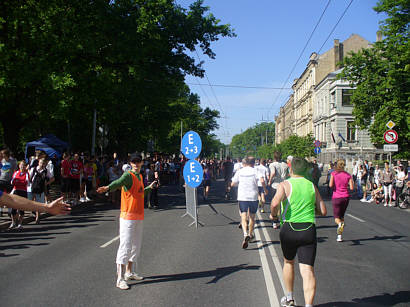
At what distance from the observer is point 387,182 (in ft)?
62.6

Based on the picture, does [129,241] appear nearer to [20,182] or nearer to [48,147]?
[20,182]

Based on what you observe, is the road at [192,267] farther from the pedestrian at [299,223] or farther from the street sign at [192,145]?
the street sign at [192,145]

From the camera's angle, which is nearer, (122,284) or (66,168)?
(122,284)

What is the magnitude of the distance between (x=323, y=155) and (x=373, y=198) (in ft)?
127

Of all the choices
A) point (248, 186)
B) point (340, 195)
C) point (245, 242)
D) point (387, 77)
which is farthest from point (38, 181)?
point (387, 77)

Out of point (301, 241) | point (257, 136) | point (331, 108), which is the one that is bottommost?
point (301, 241)

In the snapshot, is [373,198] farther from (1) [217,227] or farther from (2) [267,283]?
(2) [267,283]

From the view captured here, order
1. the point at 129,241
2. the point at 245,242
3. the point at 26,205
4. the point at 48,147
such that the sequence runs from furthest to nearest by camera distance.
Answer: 1. the point at 48,147
2. the point at 245,242
3. the point at 129,241
4. the point at 26,205

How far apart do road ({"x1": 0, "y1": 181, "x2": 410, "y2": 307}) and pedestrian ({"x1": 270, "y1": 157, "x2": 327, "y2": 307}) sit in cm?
63

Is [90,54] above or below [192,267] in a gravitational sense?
above

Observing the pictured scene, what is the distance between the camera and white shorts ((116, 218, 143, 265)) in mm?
5836

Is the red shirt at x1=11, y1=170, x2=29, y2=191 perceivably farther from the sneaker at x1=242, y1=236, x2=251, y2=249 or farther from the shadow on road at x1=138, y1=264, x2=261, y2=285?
the shadow on road at x1=138, y1=264, x2=261, y2=285

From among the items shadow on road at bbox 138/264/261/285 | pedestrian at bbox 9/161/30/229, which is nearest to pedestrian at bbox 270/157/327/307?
shadow on road at bbox 138/264/261/285

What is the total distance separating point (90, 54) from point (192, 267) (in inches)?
533
